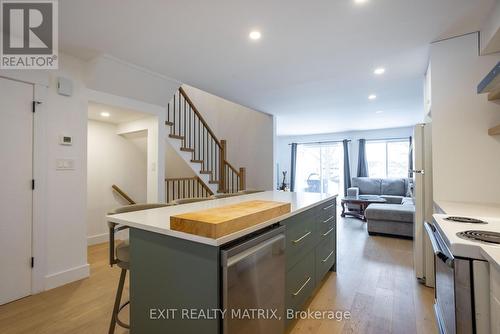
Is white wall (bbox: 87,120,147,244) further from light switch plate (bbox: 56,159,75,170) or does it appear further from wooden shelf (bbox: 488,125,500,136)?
wooden shelf (bbox: 488,125,500,136)

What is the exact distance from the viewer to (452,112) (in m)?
2.16

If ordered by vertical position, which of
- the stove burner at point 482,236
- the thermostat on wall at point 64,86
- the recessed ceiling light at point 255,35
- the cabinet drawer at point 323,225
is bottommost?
the cabinet drawer at point 323,225

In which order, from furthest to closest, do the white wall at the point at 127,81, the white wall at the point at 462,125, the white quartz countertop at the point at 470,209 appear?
1. the white wall at the point at 127,81
2. the white wall at the point at 462,125
3. the white quartz countertop at the point at 470,209

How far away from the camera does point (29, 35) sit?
216 centimetres

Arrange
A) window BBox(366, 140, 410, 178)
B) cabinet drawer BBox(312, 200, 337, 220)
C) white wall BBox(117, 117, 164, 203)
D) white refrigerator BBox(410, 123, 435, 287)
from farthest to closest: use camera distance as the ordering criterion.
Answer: window BBox(366, 140, 410, 178)
white wall BBox(117, 117, 164, 203)
white refrigerator BBox(410, 123, 435, 287)
cabinet drawer BBox(312, 200, 337, 220)

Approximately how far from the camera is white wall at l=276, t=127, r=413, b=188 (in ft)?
23.2

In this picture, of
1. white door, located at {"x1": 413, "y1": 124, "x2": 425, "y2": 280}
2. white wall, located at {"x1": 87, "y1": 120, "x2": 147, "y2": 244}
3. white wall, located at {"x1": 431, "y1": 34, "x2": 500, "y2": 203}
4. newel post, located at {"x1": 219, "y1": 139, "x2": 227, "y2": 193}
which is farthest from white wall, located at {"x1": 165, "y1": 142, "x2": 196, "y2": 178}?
white wall, located at {"x1": 431, "y1": 34, "x2": 500, "y2": 203}

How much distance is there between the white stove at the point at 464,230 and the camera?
1.00m

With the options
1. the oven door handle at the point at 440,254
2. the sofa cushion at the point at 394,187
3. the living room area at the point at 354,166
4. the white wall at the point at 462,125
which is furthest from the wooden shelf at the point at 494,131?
the sofa cushion at the point at 394,187

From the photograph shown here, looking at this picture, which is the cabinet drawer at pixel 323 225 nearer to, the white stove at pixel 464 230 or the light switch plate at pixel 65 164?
the white stove at pixel 464 230

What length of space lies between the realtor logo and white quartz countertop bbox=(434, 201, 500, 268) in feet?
9.73

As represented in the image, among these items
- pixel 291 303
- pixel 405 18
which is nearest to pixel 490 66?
pixel 405 18

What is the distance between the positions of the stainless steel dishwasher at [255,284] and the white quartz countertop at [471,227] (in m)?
0.86

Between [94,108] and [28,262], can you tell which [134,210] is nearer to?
[28,262]
